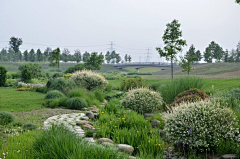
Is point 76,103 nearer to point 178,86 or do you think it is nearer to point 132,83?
point 178,86

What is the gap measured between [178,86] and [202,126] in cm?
443

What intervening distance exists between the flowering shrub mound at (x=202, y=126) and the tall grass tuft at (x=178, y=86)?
3906 mm

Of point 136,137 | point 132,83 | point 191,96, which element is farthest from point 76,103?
point 132,83

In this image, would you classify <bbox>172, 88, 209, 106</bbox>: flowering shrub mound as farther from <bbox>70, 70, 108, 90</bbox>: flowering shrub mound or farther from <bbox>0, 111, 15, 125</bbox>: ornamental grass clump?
<bbox>70, 70, 108, 90</bbox>: flowering shrub mound

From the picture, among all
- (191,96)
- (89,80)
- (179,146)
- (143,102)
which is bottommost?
(179,146)

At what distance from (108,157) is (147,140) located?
1.66 m

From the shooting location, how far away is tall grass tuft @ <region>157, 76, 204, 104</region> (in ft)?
27.9

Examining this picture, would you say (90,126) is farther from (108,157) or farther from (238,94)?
(238,94)

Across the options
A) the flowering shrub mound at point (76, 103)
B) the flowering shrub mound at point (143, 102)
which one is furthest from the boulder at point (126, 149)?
the flowering shrub mound at point (76, 103)

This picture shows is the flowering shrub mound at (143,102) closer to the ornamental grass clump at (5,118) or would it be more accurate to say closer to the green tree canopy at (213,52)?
the ornamental grass clump at (5,118)

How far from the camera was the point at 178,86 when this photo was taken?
8.58 meters

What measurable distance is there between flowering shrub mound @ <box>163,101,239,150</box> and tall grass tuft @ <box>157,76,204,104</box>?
3.91m

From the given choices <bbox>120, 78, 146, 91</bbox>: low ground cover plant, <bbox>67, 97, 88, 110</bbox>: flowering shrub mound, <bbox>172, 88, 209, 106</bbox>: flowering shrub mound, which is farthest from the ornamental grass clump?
<bbox>120, 78, 146, 91</bbox>: low ground cover plant

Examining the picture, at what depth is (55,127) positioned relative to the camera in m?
3.83
